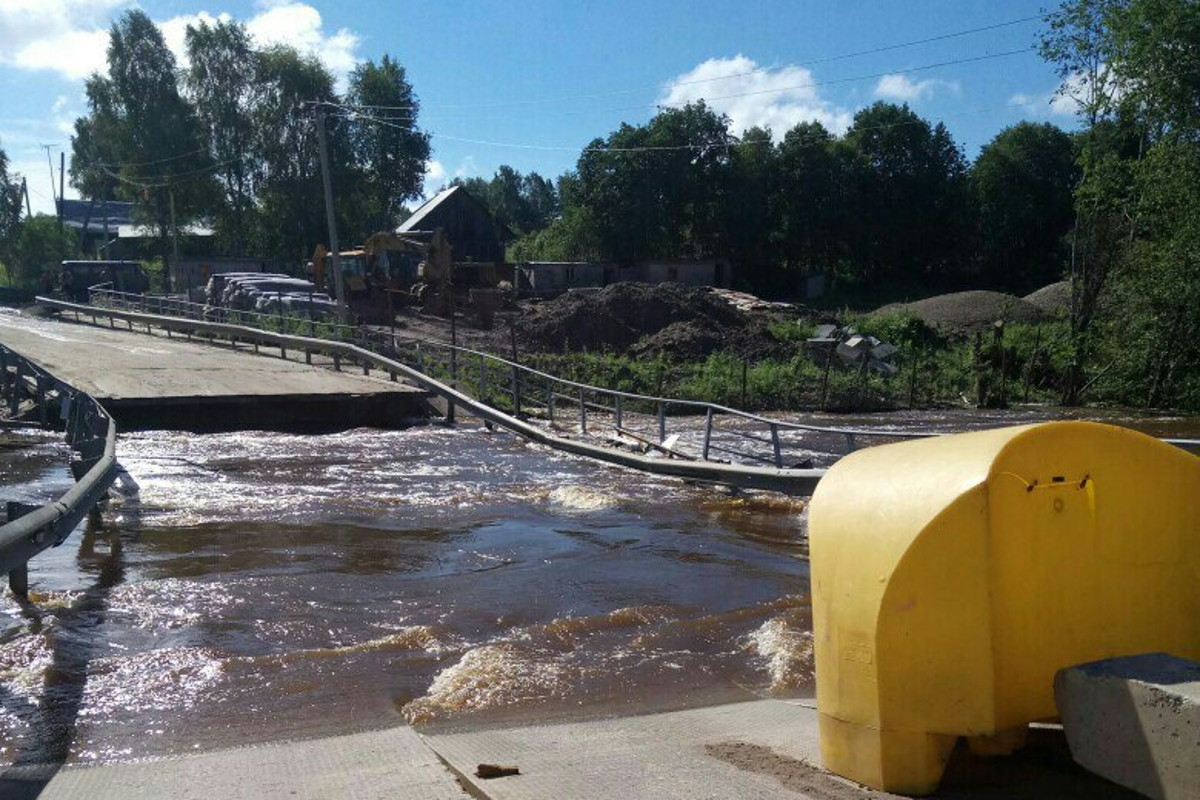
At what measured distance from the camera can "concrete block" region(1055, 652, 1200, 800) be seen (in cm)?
365

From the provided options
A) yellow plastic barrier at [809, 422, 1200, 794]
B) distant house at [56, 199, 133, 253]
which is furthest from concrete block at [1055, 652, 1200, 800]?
distant house at [56, 199, 133, 253]

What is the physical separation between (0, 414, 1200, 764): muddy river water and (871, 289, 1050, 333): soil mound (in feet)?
125

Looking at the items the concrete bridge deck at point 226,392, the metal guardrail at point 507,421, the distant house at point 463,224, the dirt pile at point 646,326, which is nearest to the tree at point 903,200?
the distant house at point 463,224

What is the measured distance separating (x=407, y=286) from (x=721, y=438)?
41009 millimetres

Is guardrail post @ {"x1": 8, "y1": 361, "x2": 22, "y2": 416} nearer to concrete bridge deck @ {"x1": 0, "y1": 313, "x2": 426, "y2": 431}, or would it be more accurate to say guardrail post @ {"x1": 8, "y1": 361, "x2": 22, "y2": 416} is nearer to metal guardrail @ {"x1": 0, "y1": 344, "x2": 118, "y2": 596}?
metal guardrail @ {"x1": 0, "y1": 344, "x2": 118, "y2": 596}

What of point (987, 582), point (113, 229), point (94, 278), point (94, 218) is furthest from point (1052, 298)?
point (94, 218)

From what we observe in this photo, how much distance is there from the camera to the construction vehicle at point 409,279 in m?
48.8

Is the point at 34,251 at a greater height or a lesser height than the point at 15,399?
greater

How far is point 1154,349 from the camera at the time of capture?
3619cm

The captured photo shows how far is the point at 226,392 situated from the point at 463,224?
54240mm

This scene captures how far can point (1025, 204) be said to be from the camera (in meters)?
81.1

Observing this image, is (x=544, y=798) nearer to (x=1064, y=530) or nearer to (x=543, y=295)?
(x=1064, y=530)

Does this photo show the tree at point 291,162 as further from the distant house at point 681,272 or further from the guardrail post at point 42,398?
the guardrail post at point 42,398

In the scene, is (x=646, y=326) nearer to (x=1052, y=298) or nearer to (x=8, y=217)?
(x=1052, y=298)
